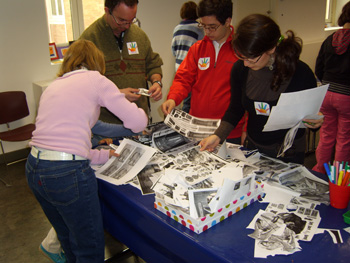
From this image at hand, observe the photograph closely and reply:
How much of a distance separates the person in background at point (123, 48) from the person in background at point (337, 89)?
1.59 m

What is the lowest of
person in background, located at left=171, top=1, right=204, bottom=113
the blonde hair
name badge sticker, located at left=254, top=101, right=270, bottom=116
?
name badge sticker, located at left=254, top=101, right=270, bottom=116

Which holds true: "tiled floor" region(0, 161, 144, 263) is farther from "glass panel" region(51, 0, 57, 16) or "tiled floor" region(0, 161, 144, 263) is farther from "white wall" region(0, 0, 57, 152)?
"glass panel" region(51, 0, 57, 16)

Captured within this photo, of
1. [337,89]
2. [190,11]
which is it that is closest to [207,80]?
[190,11]

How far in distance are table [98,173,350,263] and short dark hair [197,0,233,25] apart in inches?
43.6

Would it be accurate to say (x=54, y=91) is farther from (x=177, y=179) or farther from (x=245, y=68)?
(x=245, y=68)

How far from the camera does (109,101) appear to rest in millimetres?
1386

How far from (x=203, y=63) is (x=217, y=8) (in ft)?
1.16

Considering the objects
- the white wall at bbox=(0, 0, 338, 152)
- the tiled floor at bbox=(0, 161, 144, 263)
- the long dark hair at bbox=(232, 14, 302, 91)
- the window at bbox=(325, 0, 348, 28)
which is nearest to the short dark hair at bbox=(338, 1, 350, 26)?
the long dark hair at bbox=(232, 14, 302, 91)

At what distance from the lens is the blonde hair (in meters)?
1.43

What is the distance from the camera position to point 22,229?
2.60 m

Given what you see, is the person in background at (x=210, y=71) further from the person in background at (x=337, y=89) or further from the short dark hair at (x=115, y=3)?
the person in background at (x=337, y=89)

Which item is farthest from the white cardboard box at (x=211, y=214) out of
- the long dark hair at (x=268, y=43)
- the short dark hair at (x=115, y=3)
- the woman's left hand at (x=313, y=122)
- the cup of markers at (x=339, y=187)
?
the short dark hair at (x=115, y=3)

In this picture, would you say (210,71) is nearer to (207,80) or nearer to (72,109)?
(207,80)

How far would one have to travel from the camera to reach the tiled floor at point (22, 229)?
7.44 ft
